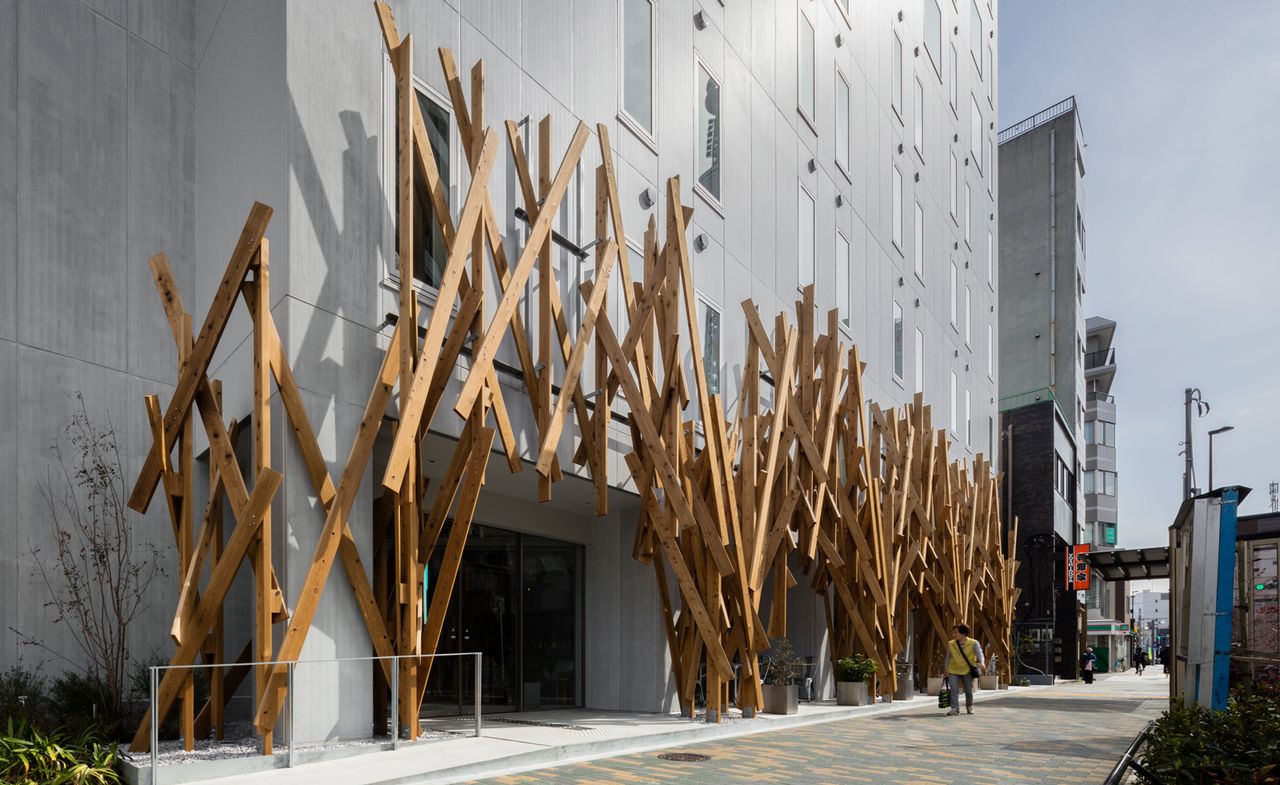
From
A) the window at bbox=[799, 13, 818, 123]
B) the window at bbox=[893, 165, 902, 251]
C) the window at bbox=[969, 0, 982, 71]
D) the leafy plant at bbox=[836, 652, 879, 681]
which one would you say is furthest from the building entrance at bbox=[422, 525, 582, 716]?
the window at bbox=[969, 0, 982, 71]

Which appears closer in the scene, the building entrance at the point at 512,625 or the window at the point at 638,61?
the building entrance at the point at 512,625

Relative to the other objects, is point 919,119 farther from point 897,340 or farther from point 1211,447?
point 1211,447

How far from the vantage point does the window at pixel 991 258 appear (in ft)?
147

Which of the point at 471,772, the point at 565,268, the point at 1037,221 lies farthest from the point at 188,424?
the point at 1037,221

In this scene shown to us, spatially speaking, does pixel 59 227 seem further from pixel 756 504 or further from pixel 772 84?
pixel 772 84

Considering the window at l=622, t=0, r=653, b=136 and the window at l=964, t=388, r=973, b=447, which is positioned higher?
the window at l=622, t=0, r=653, b=136

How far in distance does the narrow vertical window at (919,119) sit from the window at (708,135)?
603 inches

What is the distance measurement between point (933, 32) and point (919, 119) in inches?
188

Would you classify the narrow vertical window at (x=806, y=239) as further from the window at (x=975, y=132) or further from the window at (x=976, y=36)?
the window at (x=976, y=36)

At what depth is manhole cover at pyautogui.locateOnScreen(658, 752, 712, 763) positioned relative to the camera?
40.0ft

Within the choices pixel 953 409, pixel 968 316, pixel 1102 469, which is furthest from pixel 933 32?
pixel 1102 469

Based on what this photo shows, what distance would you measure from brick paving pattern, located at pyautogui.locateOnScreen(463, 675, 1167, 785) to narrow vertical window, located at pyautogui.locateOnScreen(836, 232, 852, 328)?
10768 mm

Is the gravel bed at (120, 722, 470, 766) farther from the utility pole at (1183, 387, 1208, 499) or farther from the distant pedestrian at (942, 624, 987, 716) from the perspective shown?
the utility pole at (1183, 387, 1208, 499)


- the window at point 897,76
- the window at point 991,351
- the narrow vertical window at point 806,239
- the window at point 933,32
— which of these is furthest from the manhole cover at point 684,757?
the window at point 991,351
